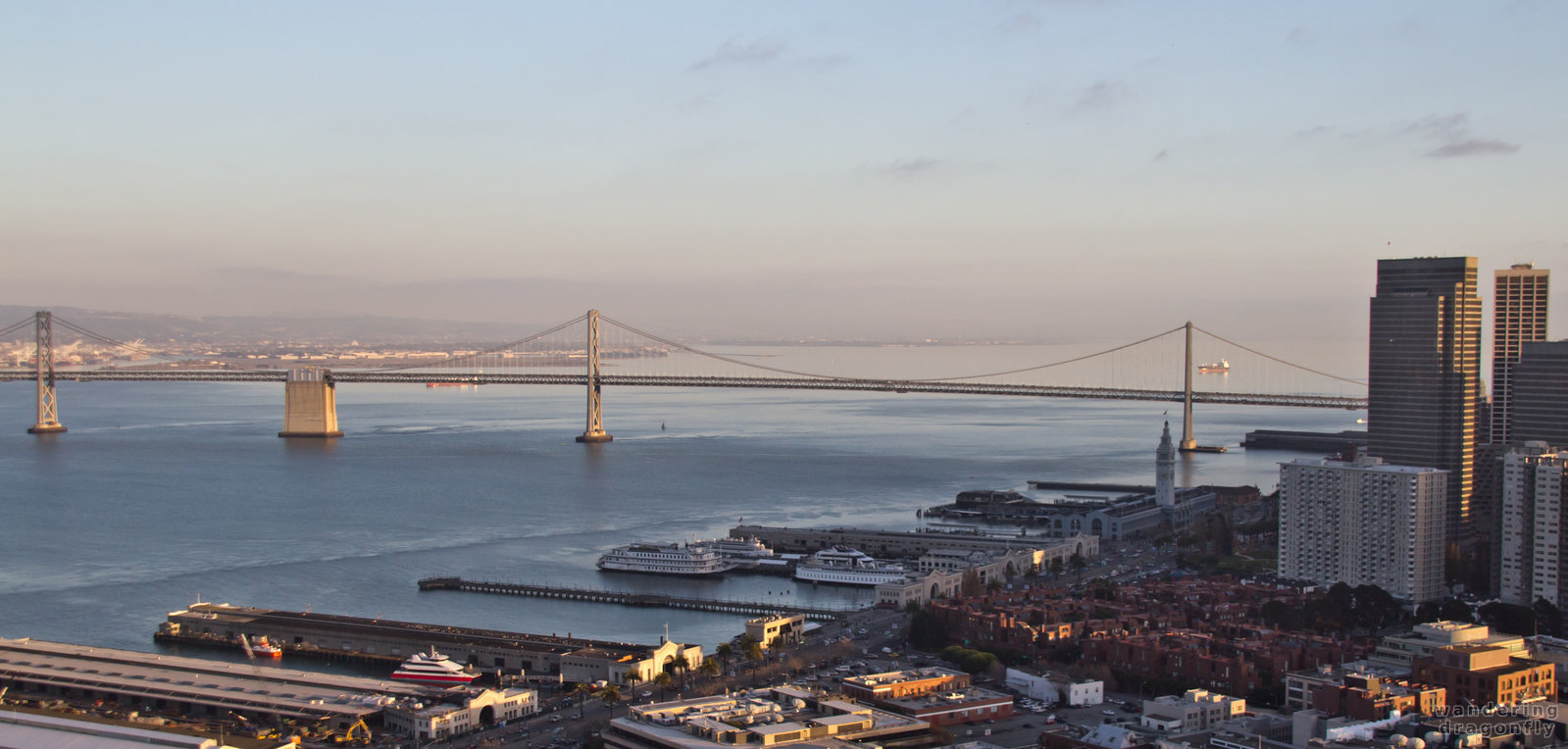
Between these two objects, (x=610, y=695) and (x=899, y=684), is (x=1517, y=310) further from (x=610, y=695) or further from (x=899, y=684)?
(x=610, y=695)

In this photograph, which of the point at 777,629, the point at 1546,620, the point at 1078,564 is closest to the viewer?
the point at 777,629

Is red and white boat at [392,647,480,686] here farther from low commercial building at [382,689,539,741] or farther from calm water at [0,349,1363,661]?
calm water at [0,349,1363,661]

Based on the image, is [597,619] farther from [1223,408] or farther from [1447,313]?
[1223,408]

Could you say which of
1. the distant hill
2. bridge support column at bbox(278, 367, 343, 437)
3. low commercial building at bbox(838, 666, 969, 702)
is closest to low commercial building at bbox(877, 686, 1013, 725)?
low commercial building at bbox(838, 666, 969, 702)

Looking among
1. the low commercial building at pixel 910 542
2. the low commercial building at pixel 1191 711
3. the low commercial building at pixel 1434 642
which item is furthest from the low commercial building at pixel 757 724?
the low commercial building at pixel 910 542

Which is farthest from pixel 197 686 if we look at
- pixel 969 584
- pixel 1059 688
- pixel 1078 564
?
pixel 1078 564
